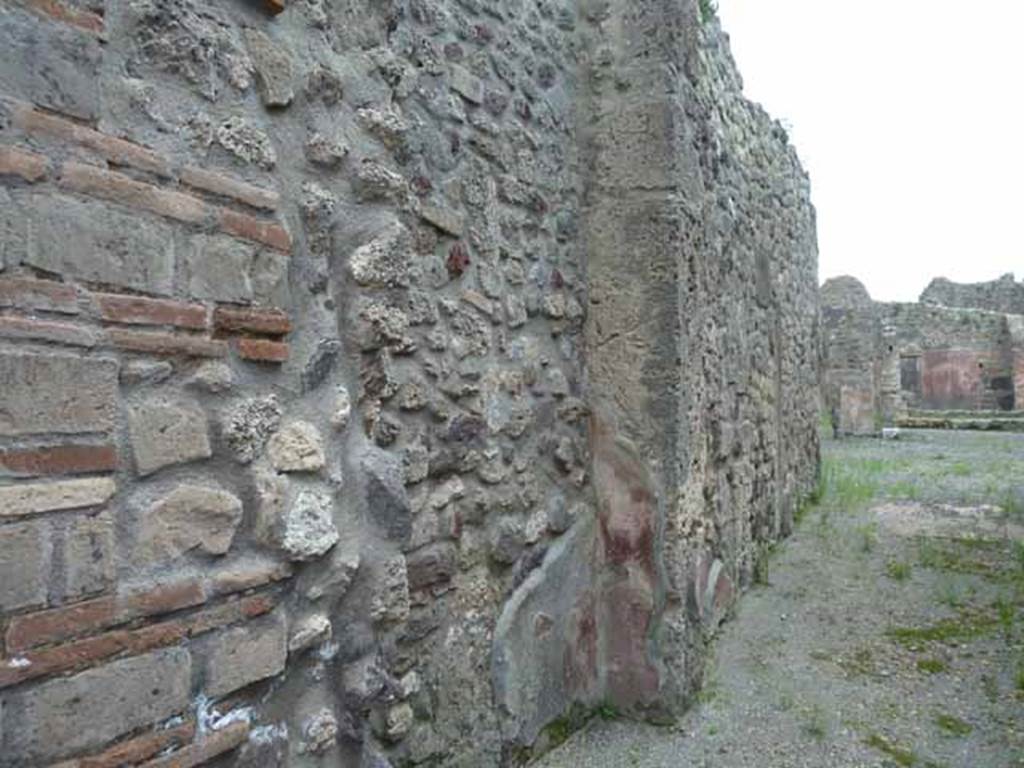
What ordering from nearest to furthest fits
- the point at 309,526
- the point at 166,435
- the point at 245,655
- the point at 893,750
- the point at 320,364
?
the point at 166,435 < the point at 245,655 < the point at 309,526 < the point at 320,364 < the point at 893,750

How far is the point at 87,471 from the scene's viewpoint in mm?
1204

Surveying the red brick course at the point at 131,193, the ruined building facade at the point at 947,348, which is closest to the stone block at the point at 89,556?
the red brick course at the point at 131,193

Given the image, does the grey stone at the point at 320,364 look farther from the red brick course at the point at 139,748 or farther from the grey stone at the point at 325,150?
the red brick course at the point at 139,748

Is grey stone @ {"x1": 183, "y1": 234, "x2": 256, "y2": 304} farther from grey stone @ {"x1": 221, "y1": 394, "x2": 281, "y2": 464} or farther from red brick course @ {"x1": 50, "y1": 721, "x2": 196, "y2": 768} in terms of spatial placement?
red brick course @ {"x1": 50, "y1": 721, "x2": 196, "y2": 768}

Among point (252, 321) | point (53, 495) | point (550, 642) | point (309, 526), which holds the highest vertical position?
point (252, 321)

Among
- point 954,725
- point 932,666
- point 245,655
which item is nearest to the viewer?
point 245,655

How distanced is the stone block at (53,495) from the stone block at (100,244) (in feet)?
1.06

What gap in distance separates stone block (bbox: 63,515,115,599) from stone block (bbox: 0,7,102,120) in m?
0.65

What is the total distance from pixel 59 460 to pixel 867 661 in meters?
3.44

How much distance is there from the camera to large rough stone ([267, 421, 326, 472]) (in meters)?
1.56

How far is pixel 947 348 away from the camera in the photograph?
18906mm

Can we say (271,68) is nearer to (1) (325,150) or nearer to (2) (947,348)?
(1) (325,150)

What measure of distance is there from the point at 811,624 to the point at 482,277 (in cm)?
270

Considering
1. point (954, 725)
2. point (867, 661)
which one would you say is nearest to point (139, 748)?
point (954, 725)
